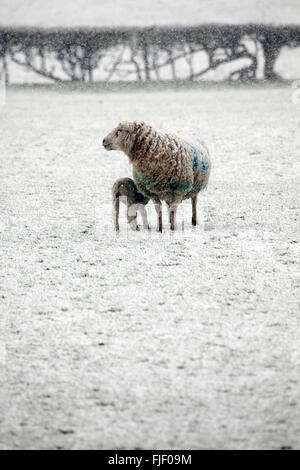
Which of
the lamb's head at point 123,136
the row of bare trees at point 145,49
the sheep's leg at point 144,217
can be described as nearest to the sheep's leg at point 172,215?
the sheep's leg at point 144,217

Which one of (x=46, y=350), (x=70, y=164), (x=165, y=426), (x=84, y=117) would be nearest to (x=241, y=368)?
(x=165, y=426)

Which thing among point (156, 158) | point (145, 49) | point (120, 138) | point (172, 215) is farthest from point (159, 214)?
point (145, 49)

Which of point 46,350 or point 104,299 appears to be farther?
point 104,299

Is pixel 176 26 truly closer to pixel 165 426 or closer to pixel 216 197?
pixel 216 197

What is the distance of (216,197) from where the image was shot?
22.9ft

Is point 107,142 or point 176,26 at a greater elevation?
point 176,26

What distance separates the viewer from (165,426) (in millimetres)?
2893

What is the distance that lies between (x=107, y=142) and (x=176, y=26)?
12900 mm

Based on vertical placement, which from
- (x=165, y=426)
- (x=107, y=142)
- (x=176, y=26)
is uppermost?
(x=176, y=26)

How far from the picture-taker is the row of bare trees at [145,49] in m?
16.6

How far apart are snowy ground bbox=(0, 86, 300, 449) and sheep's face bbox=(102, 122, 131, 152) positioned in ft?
2.73

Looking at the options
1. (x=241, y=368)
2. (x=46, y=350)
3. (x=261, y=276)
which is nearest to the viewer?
(x=241, y=368)

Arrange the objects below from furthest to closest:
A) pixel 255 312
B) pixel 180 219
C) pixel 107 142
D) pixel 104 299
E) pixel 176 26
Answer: pixel 176 26 → pixel 180 219 → pixel 107 142 → pixel 104 299 → pixel 255 312

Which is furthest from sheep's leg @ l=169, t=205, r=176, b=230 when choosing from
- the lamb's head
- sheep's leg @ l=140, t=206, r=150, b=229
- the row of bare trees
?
the row of bare trees
